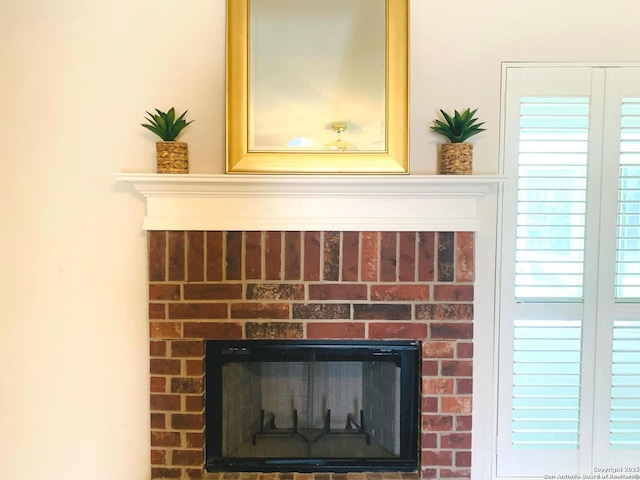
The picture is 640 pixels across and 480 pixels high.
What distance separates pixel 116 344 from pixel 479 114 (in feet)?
5.70

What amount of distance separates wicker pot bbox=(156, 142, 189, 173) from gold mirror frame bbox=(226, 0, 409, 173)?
17cm

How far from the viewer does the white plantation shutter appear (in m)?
1.60

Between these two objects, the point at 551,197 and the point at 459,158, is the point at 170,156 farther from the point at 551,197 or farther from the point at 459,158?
the point at 551,197

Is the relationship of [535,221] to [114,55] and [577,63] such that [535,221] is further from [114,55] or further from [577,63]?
[114,55]

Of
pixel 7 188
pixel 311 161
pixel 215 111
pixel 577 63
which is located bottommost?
pixel 7 188

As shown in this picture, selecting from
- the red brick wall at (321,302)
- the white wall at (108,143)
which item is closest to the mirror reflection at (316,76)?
the white wall at (108,143)

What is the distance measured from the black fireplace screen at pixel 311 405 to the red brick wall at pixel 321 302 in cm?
6

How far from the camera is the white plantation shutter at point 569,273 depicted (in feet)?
5.25

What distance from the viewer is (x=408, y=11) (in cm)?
154

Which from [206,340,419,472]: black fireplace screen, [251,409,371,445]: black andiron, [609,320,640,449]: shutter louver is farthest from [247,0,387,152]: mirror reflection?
[609,320,640,449]: shutter louver

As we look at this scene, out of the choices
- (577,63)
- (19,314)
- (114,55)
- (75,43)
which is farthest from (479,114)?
(19,314)

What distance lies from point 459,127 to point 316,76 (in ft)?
1.90

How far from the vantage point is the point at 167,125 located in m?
1.51

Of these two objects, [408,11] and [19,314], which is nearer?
[408,11]
